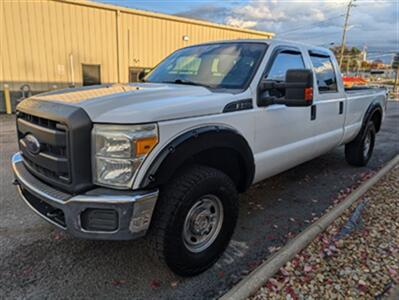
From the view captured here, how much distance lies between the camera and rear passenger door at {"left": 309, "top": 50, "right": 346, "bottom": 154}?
418cm

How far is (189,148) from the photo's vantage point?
237 cm

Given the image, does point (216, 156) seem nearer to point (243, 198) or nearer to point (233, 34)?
point (243, 198)

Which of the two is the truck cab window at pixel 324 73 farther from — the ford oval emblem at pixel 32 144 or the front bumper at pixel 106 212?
the ford oval emblem at pixel 32 144

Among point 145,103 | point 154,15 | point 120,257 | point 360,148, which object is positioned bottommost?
point 120,257

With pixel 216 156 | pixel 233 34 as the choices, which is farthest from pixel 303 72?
pixel 233 34

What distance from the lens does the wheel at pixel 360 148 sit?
5663 millimetres

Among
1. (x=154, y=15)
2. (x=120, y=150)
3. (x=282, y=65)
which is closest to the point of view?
(x=120, y=150)

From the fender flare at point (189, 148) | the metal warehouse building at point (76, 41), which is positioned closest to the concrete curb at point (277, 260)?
the fender flare at point (189, 148)

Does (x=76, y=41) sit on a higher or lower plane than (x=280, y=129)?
higher

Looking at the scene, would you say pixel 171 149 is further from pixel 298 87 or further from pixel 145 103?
pixel 298 87

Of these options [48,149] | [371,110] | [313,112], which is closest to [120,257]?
[48,149]

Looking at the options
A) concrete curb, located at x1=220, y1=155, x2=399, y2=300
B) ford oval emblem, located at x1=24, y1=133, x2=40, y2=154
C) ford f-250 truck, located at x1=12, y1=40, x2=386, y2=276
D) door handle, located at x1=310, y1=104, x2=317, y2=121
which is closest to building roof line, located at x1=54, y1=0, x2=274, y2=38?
ford f-250 truck, located at x1=12, y1=40, x2=386, y2=276

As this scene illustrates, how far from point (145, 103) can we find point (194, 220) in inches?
38.8

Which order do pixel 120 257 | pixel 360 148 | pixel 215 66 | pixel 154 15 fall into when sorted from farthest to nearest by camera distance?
1. pixel 154 15
2. pixel 360 148
3. pixel 215 66
4. pixel 120 257
